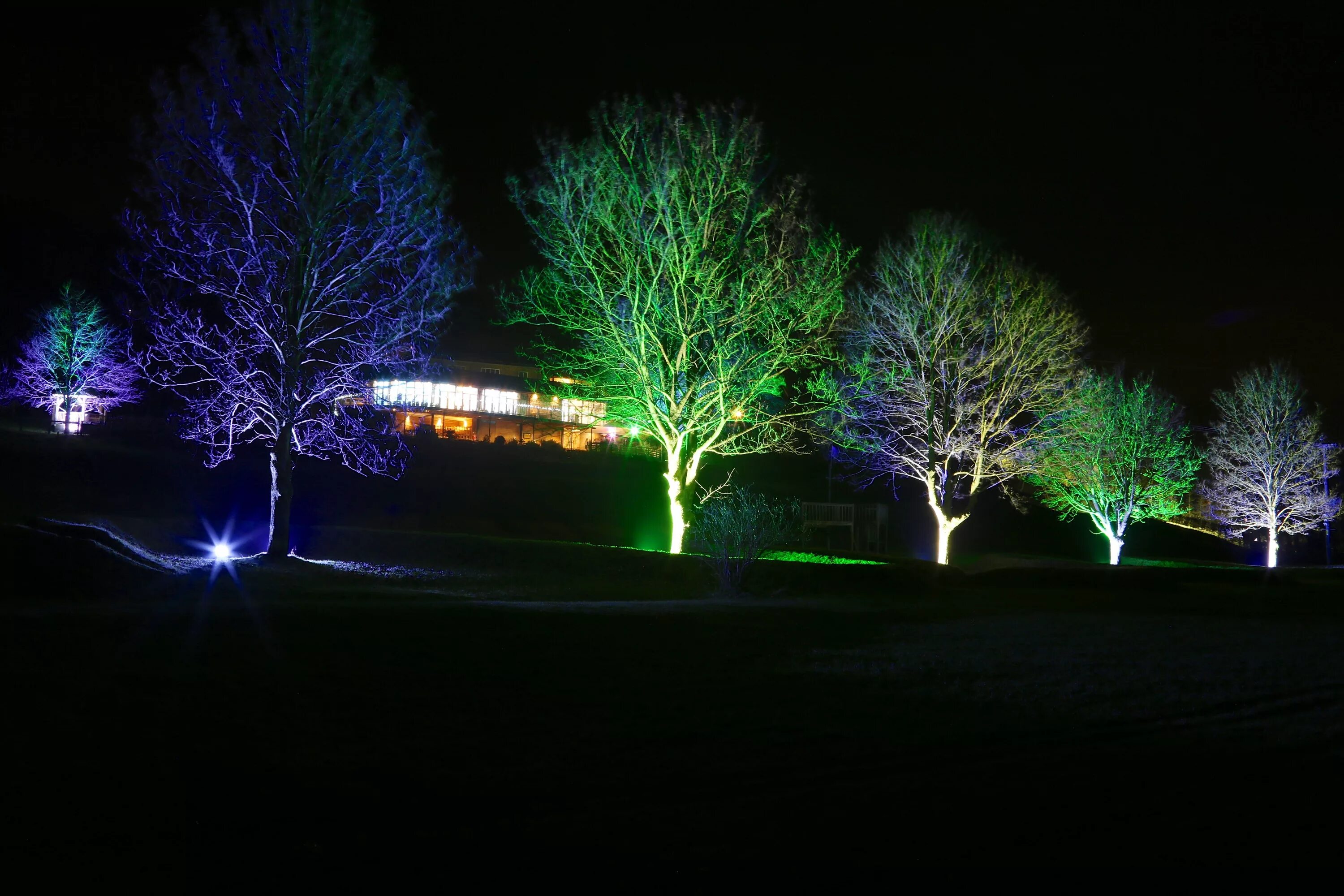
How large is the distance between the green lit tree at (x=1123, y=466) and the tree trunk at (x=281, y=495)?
82.1 ft

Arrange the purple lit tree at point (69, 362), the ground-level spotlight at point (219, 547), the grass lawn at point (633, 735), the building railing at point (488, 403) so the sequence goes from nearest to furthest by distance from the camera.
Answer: the grass lawn at point (633, 735)
the ground-level spotlight at point (219, 547)
the purple lit tree at point (69, 362)
the building railing at point (488, 403)

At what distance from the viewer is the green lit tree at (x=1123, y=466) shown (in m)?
34.3

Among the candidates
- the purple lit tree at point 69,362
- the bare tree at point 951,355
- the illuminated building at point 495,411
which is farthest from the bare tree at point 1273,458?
the purple lit tree at point 69,362

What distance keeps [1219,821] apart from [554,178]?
19.4 meters

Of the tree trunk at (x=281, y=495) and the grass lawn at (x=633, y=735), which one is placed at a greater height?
the tree trunk at (x=281, y=495)

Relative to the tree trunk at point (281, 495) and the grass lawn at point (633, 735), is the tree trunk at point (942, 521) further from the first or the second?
the tree trunk at point (281, 495)

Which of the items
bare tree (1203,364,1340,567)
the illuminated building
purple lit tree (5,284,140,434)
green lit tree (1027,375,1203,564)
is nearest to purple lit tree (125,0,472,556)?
green lit tree (1027,375,1203,564)

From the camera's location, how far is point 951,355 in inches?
1020

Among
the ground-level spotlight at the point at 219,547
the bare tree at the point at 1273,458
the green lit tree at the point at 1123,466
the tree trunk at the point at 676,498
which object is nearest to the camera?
the ground-level spotlight at the point at 219,547

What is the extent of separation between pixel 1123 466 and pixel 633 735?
109ft

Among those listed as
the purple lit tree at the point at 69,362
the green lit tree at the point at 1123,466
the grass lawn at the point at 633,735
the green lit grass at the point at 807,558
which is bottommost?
the grass lawn at the point at 633,735

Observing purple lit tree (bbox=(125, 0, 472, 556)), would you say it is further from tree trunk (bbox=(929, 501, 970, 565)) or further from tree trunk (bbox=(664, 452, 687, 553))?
tree trunk (bbox=(929, 501, 970, 565))

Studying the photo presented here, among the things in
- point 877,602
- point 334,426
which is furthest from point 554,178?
point 877,602

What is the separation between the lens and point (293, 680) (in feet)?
25.0
